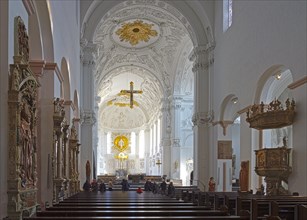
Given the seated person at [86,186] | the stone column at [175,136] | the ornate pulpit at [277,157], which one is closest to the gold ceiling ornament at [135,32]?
the stone column at [175,136]

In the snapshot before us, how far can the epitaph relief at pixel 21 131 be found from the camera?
6.67 m

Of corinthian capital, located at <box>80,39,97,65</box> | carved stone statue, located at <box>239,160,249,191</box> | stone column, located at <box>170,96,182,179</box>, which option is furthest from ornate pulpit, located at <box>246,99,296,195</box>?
stone column, located at <box>170,96,182,179</box>

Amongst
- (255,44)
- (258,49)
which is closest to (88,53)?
(255,44)

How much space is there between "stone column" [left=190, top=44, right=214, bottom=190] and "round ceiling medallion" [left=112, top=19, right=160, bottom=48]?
21.5 ft

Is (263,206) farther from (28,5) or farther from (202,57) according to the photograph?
(202,57)

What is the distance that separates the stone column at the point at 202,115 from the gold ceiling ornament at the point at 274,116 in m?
8.41

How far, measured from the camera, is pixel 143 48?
34250 millimetres

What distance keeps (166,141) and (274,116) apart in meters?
22.7

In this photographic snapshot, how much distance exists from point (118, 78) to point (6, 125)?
3405 cm

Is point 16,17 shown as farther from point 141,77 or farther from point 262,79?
point 141,77

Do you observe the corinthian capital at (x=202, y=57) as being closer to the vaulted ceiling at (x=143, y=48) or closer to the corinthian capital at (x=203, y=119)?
the vaulted ceiling at (x=143, y=48)

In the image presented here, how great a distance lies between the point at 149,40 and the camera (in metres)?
32.9

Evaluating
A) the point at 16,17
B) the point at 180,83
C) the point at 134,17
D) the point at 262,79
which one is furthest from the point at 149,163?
the point at 16,17

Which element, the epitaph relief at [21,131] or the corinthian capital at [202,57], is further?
the corinthian capital at [202,57]
